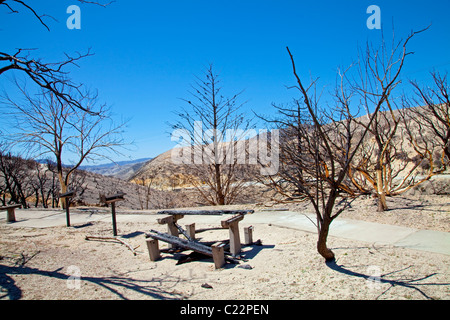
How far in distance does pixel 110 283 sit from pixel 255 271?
203 cm

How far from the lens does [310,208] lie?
781 centimetres

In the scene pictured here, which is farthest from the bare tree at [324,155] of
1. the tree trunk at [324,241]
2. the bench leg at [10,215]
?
the bench leg at [10,215]

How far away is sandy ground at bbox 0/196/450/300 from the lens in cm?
322

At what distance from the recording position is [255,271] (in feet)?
13.4

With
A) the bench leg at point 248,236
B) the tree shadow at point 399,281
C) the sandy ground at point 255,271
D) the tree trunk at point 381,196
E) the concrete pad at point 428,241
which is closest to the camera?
the tree shadow at point 399,281

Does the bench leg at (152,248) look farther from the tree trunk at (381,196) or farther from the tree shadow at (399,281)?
the tree trunk at (381,196)

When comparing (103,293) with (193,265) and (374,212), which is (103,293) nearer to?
(193,265)

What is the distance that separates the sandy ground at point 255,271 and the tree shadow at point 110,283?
0.01 meters

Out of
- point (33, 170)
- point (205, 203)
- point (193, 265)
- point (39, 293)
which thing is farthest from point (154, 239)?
Answer: point (33, 170)

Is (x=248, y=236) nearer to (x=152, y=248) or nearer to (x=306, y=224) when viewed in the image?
(x=306, y=224)

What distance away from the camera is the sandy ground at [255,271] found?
Result: 322 cm

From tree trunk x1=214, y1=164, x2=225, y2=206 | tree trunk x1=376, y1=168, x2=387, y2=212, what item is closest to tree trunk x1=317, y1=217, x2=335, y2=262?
tree trunk x1=376, y1=168, x2=387, y2=212

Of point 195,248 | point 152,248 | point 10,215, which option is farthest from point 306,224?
point 10,215
